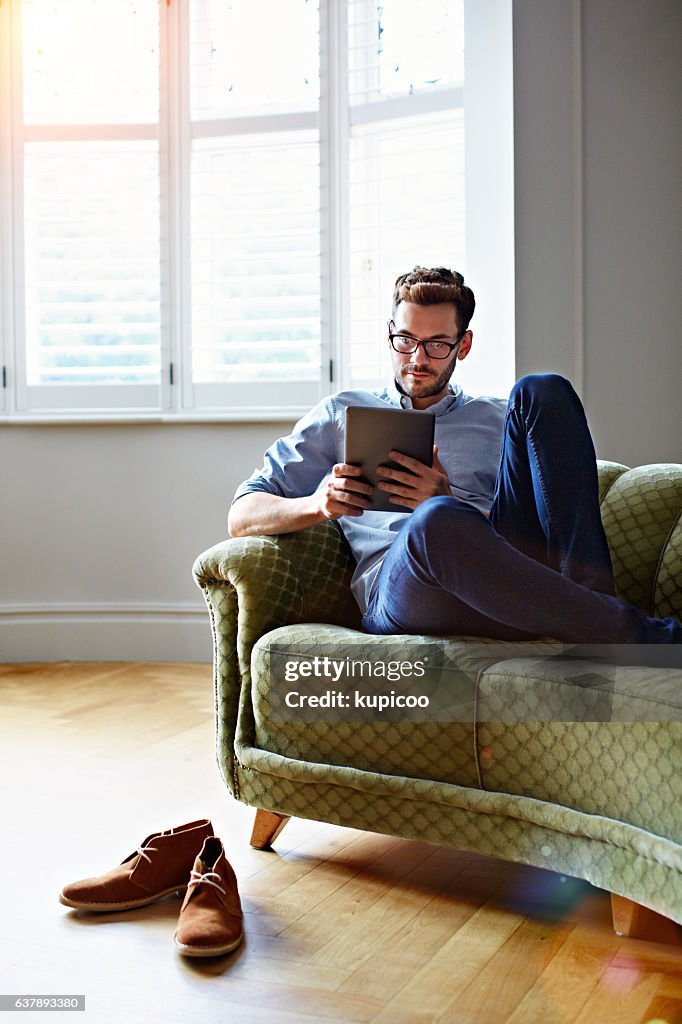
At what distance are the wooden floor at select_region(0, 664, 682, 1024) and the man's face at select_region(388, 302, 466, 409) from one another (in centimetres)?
90

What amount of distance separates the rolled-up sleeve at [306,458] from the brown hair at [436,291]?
0.27m

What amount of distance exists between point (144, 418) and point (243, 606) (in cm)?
196

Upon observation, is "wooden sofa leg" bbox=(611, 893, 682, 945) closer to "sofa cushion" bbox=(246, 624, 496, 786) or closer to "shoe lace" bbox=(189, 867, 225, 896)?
"sofa cushion" bbox=(246, 624, 496, 786)

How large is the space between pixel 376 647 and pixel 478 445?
577 mm

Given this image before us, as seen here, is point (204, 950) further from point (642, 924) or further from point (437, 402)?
point (437, 402)

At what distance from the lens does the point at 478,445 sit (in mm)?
2123

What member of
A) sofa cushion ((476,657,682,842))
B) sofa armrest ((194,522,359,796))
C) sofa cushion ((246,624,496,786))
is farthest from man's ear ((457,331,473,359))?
sofa cushion ((476,657,682,842))

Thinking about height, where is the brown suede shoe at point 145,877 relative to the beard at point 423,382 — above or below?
below

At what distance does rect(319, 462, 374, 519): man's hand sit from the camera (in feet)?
6.05

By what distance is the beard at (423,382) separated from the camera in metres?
2.08

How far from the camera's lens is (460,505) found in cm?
164

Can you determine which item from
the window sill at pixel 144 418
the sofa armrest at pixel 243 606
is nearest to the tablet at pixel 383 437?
the sofa armrest at pixel 243 606

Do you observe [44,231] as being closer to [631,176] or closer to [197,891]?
[631,176]

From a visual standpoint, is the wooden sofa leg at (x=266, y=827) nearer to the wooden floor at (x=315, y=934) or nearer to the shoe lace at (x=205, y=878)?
the wooden floor at (x=315, y=934)
